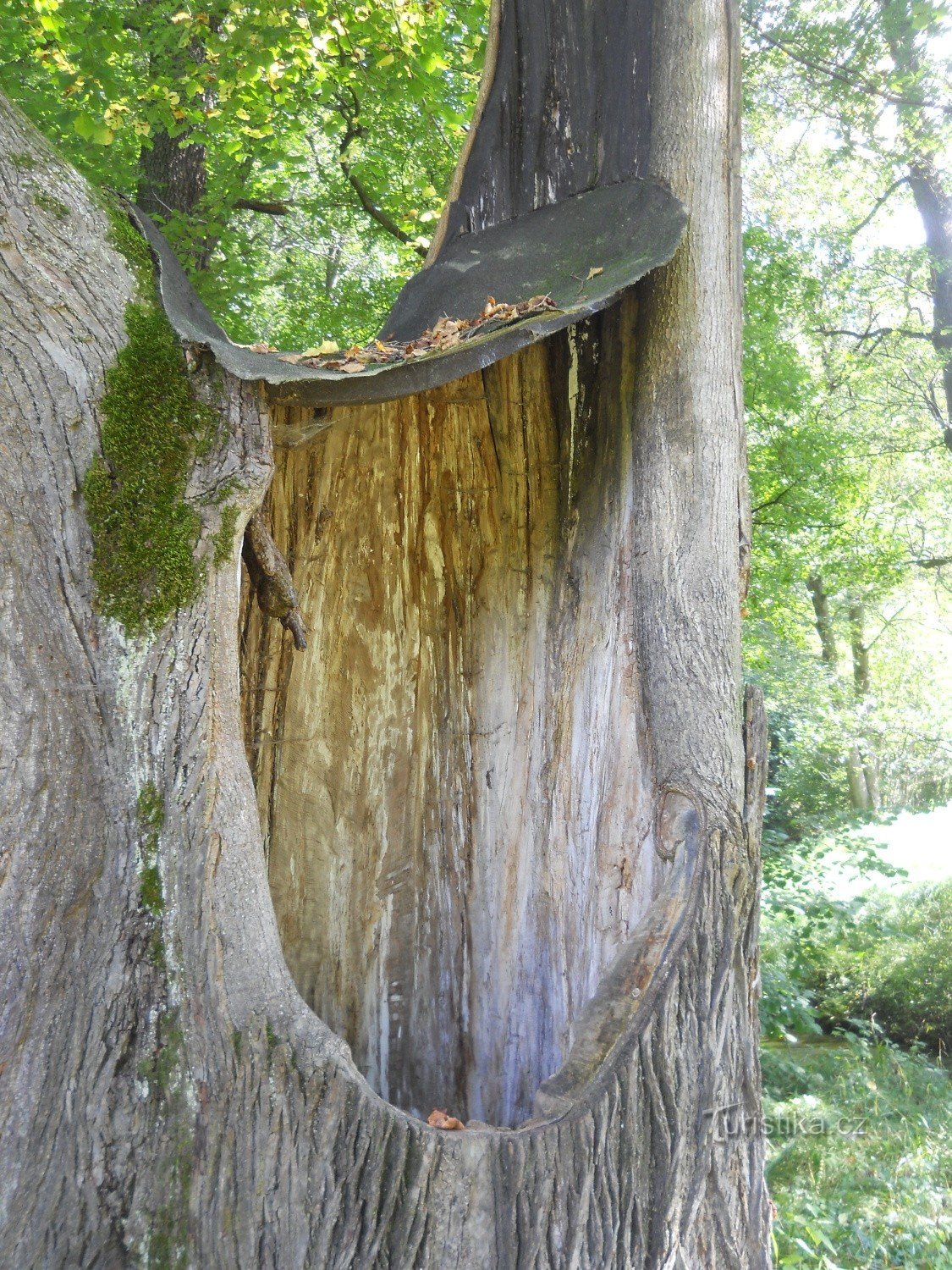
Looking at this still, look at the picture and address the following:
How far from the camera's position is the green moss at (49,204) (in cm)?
251

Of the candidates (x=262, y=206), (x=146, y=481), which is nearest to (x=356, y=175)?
(x=262, y=206)

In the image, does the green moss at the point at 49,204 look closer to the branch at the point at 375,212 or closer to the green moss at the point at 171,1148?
the green moss at the point at 171,1148

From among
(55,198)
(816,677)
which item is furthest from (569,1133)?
(816,677)

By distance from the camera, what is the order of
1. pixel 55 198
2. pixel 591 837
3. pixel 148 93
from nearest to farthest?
1. pixel 55 198
2. pixel 591 837
3. pixel 148 93

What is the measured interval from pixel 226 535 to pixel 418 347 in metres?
0.77

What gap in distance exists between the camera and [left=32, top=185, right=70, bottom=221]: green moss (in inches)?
98.7

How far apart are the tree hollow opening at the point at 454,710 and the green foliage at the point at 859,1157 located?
2284 millimetres

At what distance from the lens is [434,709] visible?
3.50m

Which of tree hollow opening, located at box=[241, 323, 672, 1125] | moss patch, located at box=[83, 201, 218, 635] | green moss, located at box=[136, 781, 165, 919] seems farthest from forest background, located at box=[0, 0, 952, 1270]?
green moss, located at box=[136, 781, 165, 919]

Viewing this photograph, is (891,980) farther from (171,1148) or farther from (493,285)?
(171,1148)

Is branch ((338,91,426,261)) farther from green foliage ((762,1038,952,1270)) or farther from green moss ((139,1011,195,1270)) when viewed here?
green moss ((139,1011,195,1270))

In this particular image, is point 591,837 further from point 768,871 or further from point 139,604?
point 768,871

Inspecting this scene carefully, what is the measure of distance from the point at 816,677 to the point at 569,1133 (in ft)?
43.5

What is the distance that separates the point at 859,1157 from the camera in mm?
5680
